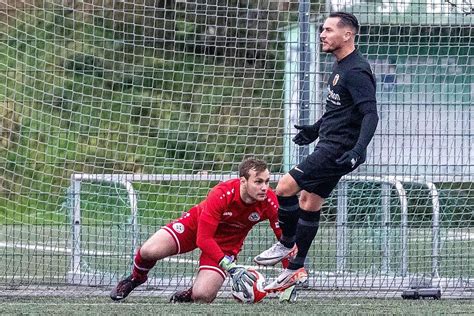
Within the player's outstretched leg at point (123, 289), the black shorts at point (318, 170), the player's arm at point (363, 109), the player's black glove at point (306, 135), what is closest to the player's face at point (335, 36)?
the player's arm at point (363, 109)

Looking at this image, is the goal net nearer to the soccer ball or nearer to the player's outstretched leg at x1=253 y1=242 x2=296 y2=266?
the player's outstretched leg at x1=253 y1=242 x2=296 y2=266

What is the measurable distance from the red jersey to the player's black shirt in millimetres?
688

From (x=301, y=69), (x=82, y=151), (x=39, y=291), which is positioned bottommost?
(x=39, y=291)

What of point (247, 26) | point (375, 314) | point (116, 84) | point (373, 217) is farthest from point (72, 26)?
point (375, 314)

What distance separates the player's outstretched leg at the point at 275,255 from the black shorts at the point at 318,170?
1.62 ft

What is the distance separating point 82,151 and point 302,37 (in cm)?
207

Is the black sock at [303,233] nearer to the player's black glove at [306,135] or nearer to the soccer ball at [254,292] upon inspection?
the soccer ball at [254,292]

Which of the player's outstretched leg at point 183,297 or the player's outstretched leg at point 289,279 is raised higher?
the player's outstretched leg at point 289,279

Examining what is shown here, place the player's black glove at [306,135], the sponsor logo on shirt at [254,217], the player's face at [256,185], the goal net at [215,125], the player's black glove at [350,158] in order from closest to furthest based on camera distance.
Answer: the player's black glove at [350,158] → the player's face at [256,185] → the sponsor logo on shirt at [254,217] → the player's black glove at [306,135] → the goal net at [215,125]

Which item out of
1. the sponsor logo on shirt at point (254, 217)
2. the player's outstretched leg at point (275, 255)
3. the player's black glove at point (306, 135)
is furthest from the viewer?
the player's black glove at point (306, 135)

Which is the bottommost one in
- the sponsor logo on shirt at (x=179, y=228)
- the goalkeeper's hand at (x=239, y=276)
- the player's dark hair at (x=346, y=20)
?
the goalkeeper's hand at (x=239, y=276)

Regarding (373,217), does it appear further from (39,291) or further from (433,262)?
(39,291)

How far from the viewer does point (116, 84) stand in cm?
1112

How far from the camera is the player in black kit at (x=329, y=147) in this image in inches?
356
